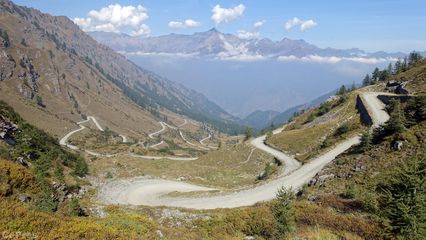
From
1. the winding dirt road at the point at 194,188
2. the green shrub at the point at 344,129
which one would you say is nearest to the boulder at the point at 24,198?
the winding dirt road at the point at 194,188

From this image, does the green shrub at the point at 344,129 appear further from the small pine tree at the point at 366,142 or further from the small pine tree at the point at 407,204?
the small pine tree at the point at 407,204

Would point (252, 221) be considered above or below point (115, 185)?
above

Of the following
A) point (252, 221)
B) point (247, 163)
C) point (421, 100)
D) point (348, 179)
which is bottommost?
point (247, 163)

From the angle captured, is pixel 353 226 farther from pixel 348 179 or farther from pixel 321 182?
pixel 321 182

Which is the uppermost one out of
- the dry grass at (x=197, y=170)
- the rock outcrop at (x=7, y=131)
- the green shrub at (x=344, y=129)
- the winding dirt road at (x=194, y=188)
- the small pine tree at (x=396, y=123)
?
the rock outcrop at (x=7, y=131)

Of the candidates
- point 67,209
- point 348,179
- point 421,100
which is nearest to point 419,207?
point 67,209

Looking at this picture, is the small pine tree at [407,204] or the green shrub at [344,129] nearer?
the small pine tree at [407,204]

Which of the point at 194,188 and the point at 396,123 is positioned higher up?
the point at 396,123

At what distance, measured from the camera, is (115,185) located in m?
53.0

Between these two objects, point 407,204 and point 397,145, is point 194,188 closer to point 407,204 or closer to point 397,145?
point 397,145

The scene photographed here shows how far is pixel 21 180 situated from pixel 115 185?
33226mm

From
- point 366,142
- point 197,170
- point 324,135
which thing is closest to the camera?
point 366,142

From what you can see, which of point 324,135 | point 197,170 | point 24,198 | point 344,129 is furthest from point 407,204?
point 324,135

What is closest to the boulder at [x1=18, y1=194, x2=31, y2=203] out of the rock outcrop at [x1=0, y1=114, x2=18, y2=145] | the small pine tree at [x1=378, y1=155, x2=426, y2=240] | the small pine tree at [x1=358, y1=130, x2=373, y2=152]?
the small pine tree at [x1=378, y1=155, x2=426, y2=240]
